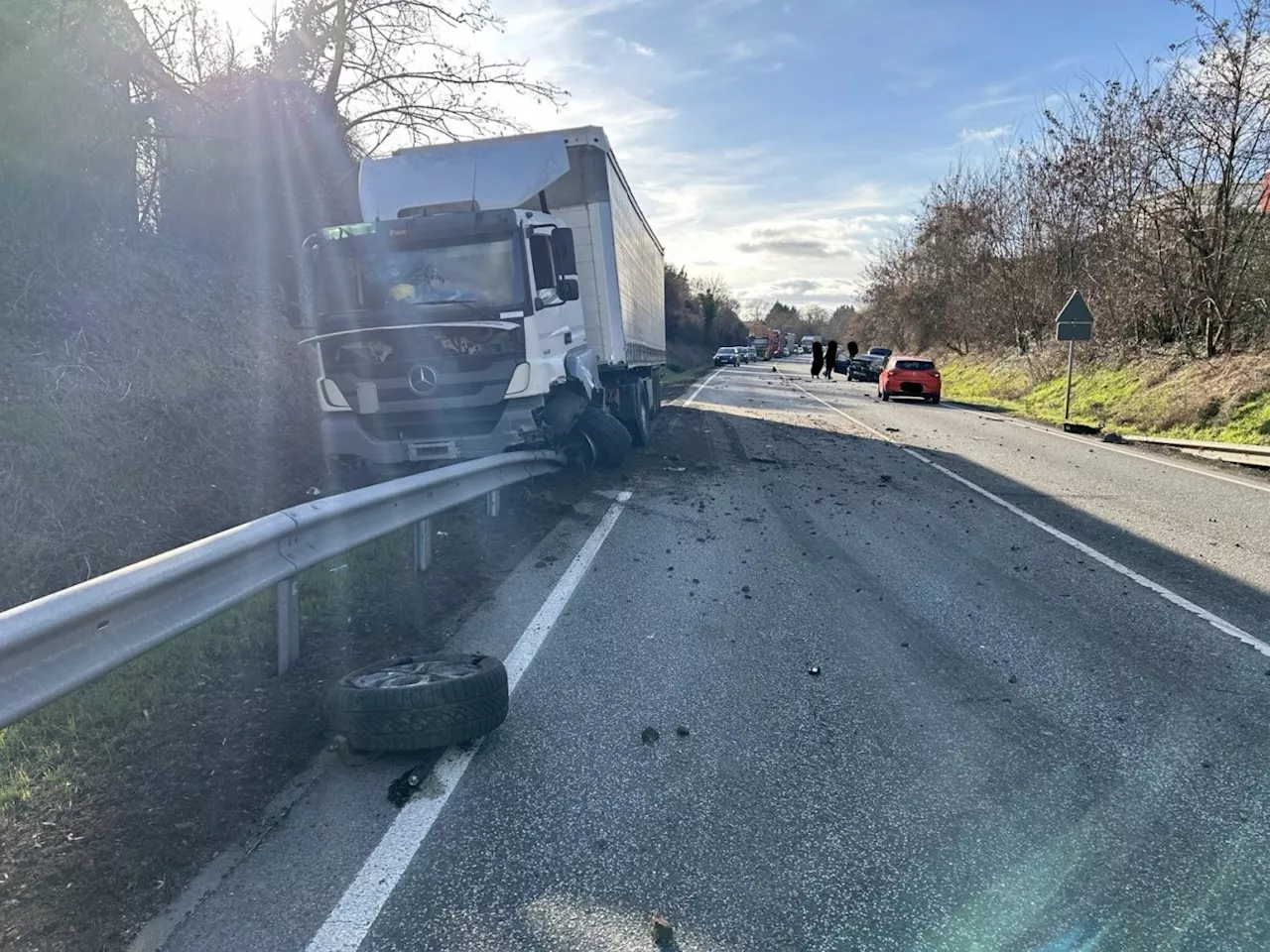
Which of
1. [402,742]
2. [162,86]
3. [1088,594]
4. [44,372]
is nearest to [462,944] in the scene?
[402,742]

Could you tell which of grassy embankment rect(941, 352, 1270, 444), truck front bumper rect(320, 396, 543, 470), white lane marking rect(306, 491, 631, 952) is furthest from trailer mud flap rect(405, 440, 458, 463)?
grassy embankment rect(941, 352, 1270, 444)

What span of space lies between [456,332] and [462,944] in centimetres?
645

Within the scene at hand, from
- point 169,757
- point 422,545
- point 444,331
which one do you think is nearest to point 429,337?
point 444,331

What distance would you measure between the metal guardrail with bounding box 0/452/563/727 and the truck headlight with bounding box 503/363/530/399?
224 cm

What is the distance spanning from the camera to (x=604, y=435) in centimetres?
1022

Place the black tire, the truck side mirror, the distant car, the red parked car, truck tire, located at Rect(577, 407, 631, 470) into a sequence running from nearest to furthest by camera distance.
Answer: the truck side mirror
truck tire, located at Rect(577, 407, 631, 470)
the black tire
the red parked car
the distant car

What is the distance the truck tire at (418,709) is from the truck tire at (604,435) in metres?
6.20

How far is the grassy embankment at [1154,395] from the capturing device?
1623 centimetres

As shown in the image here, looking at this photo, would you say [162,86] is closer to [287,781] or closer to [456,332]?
[456,332]

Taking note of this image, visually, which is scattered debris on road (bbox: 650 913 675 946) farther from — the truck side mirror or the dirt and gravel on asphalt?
the truck side mirror

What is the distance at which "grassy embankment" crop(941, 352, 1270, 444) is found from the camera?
Answer: 53.3 ft

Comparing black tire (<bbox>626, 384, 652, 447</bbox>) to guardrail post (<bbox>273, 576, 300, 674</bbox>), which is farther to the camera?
black tire (<bbox>626, 384, 652, 447</bbox>)

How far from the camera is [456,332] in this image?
8164mm

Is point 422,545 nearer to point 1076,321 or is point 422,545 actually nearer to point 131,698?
point 131,698
